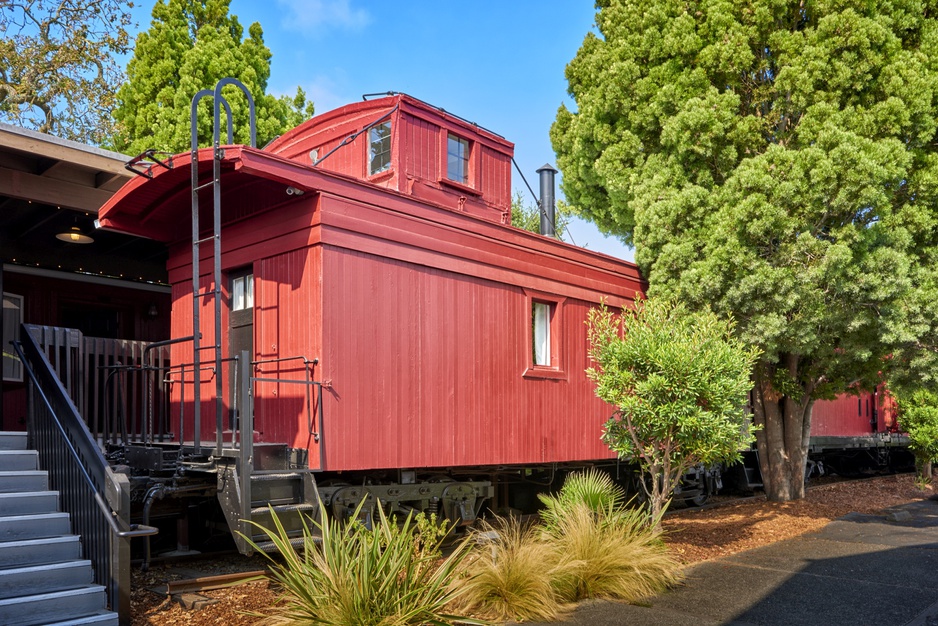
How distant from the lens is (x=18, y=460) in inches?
267

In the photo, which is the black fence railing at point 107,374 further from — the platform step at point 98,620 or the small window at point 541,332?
the small window at point 541,332

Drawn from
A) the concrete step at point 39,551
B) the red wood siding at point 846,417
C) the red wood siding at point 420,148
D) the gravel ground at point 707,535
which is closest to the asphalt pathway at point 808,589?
the gravel ground at point 707,535

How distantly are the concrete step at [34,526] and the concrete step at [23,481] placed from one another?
42 centimetres

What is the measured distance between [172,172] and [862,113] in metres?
8.52

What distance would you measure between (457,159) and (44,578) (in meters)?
7.17

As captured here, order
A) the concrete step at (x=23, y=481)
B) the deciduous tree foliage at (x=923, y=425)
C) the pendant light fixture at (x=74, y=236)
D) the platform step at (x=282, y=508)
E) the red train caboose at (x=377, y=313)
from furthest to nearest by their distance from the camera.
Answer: the deciduous tree foliage at (x=923, y=425), the pendant light fixture at (x=74, y=236), the red train caboose at (x=377, y=313), the platform step at (x=282, y=508), the concrete step at (x=23, y=481)

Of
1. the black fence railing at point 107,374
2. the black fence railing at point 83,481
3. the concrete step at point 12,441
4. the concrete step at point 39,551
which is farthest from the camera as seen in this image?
the black fence railing at point 107,374

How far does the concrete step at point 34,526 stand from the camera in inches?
234

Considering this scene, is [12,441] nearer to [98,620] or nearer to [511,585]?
[98,620]

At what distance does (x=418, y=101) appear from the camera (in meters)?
10.0

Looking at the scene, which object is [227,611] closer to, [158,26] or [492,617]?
[492,617]

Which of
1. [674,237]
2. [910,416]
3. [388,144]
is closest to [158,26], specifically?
[388,144]

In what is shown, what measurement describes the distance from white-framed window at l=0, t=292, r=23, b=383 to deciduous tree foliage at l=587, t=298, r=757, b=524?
7.07m

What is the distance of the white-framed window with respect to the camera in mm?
9742
